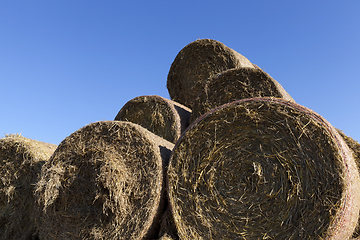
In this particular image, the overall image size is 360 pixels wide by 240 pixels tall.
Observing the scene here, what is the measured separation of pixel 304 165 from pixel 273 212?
17.8 inches

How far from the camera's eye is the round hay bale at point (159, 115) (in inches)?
168

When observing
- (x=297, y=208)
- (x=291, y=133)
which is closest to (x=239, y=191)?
(x=297, y=208)

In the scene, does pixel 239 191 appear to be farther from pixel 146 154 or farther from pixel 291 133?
pixel 146 154

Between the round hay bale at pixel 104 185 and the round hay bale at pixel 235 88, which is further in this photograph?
the round hay bale at pixel 235 88

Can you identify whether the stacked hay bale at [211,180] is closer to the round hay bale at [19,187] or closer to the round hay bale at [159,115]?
the round hay bale at [19,187]

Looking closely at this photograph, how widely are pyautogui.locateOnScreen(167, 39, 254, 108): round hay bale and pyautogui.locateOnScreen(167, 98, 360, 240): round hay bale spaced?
6.65 feet

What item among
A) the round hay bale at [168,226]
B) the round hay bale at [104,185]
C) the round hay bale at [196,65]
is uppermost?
the round hay bale at [196,65]

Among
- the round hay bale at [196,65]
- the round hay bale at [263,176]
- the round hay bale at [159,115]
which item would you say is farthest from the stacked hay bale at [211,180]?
the round hay bale at [196,65]

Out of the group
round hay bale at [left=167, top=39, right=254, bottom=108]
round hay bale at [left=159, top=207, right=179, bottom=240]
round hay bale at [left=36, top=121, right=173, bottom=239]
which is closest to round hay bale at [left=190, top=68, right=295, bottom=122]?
round hay bale at [left=36, top=121, right=173, bottom=239]

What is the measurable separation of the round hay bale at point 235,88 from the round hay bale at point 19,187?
77.7 inches

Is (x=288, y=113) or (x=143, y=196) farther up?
(x=288, y=113)

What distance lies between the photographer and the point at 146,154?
3.03 metres

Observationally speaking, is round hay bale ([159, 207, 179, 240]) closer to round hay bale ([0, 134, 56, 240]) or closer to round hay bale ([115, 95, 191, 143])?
round hay bale ([115, 95, 191, 143])

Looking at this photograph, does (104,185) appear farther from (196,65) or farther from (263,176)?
(196,65)
